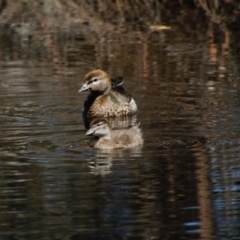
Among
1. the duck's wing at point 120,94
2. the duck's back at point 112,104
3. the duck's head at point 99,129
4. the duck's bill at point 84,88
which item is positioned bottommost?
the duck's back at point 112,104

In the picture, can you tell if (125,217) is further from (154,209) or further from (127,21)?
(127,21)

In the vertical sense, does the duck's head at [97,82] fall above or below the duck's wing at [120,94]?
above

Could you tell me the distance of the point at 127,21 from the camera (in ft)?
69.0

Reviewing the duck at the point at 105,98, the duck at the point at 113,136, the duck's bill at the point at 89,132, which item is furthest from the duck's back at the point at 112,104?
the duck's bill at the point at 89,132

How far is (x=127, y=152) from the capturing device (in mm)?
10000

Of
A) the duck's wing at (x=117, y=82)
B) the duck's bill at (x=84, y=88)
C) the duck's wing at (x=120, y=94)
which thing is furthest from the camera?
the duck's wing at (x=117, y=82)

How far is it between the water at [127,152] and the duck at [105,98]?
0.58 feet

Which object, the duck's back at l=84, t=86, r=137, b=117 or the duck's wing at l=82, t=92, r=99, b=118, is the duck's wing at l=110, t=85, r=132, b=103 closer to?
the duck's back at l=84, t=86, r=137, b=117

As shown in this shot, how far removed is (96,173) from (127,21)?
40.0ft

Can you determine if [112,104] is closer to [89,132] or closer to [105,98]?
[105,98]

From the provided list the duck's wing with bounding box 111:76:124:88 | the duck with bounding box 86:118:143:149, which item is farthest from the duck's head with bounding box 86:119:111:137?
the duck's wing with bounding box 111:76:124:88

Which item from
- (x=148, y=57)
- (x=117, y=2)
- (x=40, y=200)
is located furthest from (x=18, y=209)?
(x=117, y=2)

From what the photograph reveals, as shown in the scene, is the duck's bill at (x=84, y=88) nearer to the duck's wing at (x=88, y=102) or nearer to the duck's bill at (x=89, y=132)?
the duck's wing at (x=88, y=102)

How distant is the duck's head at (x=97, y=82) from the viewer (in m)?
13.3
